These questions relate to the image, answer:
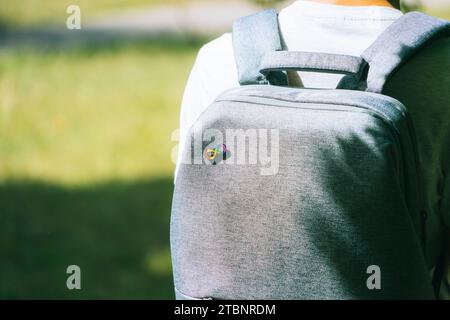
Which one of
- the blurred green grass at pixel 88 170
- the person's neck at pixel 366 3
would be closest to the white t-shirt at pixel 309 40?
the person's neck at pixel 366 3

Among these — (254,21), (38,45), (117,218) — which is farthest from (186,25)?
(254,21)

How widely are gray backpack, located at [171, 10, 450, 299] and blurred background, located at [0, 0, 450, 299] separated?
1087 mm

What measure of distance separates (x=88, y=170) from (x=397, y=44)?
4.39m

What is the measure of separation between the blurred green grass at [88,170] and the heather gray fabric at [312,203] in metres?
2.50

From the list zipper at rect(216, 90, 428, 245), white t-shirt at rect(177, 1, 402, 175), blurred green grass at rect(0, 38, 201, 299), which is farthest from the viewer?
blurred green grass at rect(0, 38, 201, 299)

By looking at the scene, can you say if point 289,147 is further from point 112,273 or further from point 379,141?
point 112,273

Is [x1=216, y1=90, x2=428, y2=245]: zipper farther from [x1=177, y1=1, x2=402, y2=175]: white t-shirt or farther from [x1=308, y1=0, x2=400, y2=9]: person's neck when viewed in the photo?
[x1=308, y1=0, x2=400, y2=9]: person's neck

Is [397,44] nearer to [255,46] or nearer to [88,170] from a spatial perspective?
[255,46]

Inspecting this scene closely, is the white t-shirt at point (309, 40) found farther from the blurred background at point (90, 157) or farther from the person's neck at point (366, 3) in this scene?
the blurred background at point (90, 157)

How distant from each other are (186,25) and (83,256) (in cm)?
711

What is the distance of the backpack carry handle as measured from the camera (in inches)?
62.5

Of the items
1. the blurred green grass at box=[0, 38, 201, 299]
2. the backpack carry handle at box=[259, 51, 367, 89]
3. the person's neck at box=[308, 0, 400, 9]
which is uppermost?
the person's neck at box=[308, 0, 400, 9]

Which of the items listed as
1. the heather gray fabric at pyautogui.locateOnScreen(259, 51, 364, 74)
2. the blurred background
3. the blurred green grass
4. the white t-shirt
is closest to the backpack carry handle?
the heather gray fabric at pyautogui.locateOnScreen(259, 51, 364, 74)

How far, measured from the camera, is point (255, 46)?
1.75 metres
